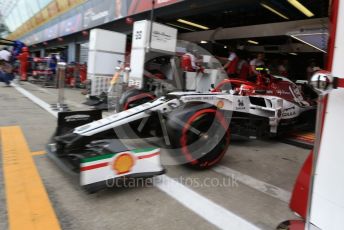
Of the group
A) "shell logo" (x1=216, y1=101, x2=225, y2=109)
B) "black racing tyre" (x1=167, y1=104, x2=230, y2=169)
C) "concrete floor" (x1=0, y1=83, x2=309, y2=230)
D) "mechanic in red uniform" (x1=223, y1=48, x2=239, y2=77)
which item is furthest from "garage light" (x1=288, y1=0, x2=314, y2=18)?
"black racing tyre" (x1=167, y1=104, x2=230, y2=169)

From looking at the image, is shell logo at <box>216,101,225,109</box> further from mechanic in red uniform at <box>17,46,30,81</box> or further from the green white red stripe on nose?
mechanic in red uniform at <box>17,46,30,81</box>

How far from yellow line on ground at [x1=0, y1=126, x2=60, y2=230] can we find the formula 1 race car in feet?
0.96

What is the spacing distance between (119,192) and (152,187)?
1.05 feet

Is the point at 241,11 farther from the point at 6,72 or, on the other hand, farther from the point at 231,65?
the point at 6,72

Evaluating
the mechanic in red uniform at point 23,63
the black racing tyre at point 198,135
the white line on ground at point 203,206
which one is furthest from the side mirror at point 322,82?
the mechanic in red uniform at point 23,63

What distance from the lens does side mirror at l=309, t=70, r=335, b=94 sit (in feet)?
3.99

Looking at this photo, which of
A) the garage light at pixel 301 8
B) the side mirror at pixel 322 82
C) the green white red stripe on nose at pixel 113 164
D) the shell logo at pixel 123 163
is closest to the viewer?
the side mirror at pixel 322 82

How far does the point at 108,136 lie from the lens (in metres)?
3.28

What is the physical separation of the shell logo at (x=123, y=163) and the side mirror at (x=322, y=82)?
66.6 inches

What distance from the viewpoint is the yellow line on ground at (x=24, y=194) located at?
1961 mm

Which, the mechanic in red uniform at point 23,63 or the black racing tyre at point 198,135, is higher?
the mechanic in red uniform at point 23,63

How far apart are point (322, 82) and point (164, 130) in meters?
2.43

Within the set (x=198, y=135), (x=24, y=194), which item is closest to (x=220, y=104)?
(x=198, y=135)

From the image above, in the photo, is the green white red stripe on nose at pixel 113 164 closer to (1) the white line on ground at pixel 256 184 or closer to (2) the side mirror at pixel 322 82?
(1) the white line on ground at pixel 256 184
